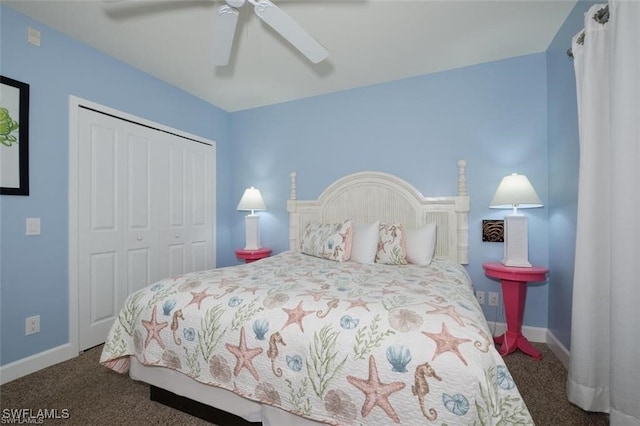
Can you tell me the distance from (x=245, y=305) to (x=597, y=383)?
→ 1.91 metres

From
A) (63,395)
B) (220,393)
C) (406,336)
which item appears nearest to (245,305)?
(220,393)

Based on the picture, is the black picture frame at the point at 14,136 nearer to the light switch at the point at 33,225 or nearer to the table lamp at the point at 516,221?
the light switch at the point at 33,225

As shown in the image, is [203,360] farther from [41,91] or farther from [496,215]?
[496,215]

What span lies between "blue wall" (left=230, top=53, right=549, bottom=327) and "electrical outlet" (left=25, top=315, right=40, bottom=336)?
214cm

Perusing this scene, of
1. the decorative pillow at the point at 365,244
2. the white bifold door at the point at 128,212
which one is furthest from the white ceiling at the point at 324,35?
the decorative pillow at the point at 365,244

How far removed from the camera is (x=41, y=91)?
6.72 ft

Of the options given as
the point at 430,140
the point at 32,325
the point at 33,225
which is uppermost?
the point at 430,140

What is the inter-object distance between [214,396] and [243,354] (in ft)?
1.17

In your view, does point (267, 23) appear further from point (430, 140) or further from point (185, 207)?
point (185, 207)

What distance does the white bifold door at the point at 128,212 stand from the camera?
2309mm

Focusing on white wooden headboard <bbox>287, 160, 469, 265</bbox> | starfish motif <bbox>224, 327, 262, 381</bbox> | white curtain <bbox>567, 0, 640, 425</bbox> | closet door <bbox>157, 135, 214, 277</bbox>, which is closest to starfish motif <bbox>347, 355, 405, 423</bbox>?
starfish motif <bbox>224, 327, 262, 381</bbox>

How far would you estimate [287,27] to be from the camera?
5.36 feet

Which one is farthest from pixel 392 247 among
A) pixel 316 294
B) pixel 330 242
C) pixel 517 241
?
pixel 316 294

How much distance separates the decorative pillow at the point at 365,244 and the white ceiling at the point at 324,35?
5.12ft
